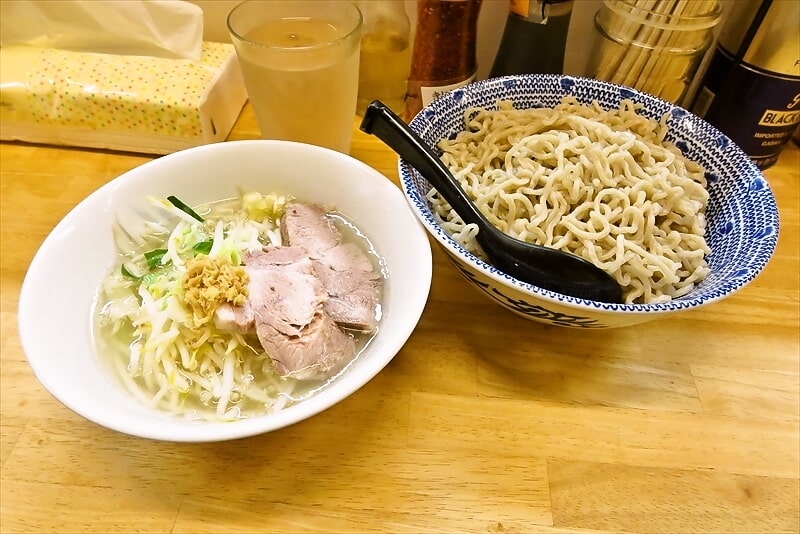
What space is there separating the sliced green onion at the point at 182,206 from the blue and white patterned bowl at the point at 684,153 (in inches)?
13.0

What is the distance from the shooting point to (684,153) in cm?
92

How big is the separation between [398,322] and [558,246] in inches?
11.2

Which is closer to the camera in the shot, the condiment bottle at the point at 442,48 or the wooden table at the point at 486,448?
the wooden table at the point at 486,448

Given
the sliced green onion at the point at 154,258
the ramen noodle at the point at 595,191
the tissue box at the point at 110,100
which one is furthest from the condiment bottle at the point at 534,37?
the sliced green onion at the point at 154,258

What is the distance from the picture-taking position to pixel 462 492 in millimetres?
664

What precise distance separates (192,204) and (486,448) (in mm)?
577

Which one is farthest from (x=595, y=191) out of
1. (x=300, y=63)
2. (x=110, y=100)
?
(x=110, y=100)

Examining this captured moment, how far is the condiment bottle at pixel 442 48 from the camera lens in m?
1.03

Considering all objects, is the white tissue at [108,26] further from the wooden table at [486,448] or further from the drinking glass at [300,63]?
the wooden table at [486,448]

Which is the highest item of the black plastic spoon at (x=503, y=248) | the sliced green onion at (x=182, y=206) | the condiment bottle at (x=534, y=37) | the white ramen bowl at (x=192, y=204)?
the condiment bottle at (x=534, y=37)

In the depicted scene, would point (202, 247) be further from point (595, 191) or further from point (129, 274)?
point (595, 191)

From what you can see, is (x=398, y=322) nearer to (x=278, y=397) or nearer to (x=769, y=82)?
(x=278, y=397)

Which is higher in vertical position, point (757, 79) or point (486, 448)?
point (757, 79)

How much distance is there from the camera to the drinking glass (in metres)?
0.93
